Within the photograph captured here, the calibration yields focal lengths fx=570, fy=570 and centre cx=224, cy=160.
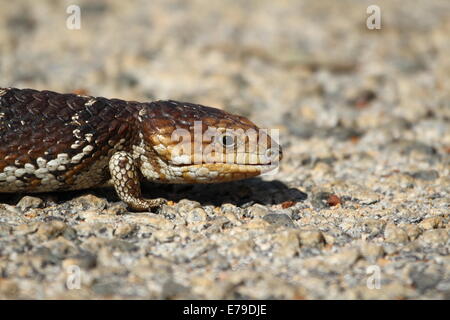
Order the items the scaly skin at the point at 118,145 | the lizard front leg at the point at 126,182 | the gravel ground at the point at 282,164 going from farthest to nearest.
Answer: the lizard front leg at the point at 126,182 < the scaly skin at the point at 118,145 < the gravel ground at the point at 282,164

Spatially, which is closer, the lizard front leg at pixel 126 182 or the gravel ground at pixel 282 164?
the gravel ground at pixel 282 164

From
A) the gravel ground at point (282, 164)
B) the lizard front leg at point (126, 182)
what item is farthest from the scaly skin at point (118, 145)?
the gravel ground at point (282, 164)

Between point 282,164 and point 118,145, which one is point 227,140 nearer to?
point 118,145

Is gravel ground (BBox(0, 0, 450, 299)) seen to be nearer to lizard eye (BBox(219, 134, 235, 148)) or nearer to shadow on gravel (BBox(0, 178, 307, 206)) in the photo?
shadow on gravel (BBox(0, 178, 307, 206))

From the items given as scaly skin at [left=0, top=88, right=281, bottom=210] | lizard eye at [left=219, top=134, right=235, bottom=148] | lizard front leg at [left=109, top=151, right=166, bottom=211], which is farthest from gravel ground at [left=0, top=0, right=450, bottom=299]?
lizard eye at [left=219, top=134, right=235, bottom=148]

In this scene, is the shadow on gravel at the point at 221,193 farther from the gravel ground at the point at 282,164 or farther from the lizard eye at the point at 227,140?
the lizard eye at the point at 227,140

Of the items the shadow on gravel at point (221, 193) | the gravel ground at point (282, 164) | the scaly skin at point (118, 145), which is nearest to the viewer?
the gravel ground at point (282, 164)

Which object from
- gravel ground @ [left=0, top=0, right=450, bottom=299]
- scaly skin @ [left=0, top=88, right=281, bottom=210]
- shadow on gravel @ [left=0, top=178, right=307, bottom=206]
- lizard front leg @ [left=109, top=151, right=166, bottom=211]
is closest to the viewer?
Answer: gravel ground @ [left=0, top=0, right=450, bottom=299]

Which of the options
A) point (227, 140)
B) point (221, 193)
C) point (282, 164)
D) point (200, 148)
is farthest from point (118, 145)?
point (282, 164)
